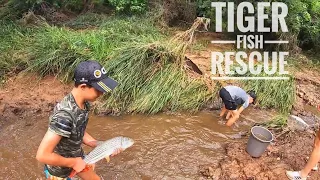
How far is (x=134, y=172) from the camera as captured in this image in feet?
13.0

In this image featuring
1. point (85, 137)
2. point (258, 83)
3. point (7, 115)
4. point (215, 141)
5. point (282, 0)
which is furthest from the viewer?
point (282, 0)

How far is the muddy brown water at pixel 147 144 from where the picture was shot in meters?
3.96

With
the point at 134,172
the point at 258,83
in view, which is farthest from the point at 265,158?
the point at 258,83

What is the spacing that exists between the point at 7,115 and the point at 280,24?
6097 millimetres

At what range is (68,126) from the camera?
2.15 meters

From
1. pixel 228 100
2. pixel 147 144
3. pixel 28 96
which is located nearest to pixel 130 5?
pixel 28 96

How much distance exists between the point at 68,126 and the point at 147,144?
2515mm

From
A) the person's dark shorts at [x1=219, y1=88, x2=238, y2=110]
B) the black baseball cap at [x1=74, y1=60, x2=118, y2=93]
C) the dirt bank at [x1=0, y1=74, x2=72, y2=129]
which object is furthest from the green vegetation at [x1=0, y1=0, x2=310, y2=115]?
the black baseball cap at [x1=74, y1=60, x2=118, y2=93]

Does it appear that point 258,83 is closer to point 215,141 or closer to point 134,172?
point 215,141

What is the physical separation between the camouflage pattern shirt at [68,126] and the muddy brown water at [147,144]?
A: 1.47 m

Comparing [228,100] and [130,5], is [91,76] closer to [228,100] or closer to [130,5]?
[228,100]

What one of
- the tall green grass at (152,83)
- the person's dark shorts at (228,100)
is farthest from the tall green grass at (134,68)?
the person's dark shorts at (228,100)

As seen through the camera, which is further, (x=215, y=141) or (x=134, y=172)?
(x=215, y=141)

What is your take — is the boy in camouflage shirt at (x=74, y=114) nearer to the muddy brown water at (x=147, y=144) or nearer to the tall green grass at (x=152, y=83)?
the muddy brown water at (x=147, y=144)
